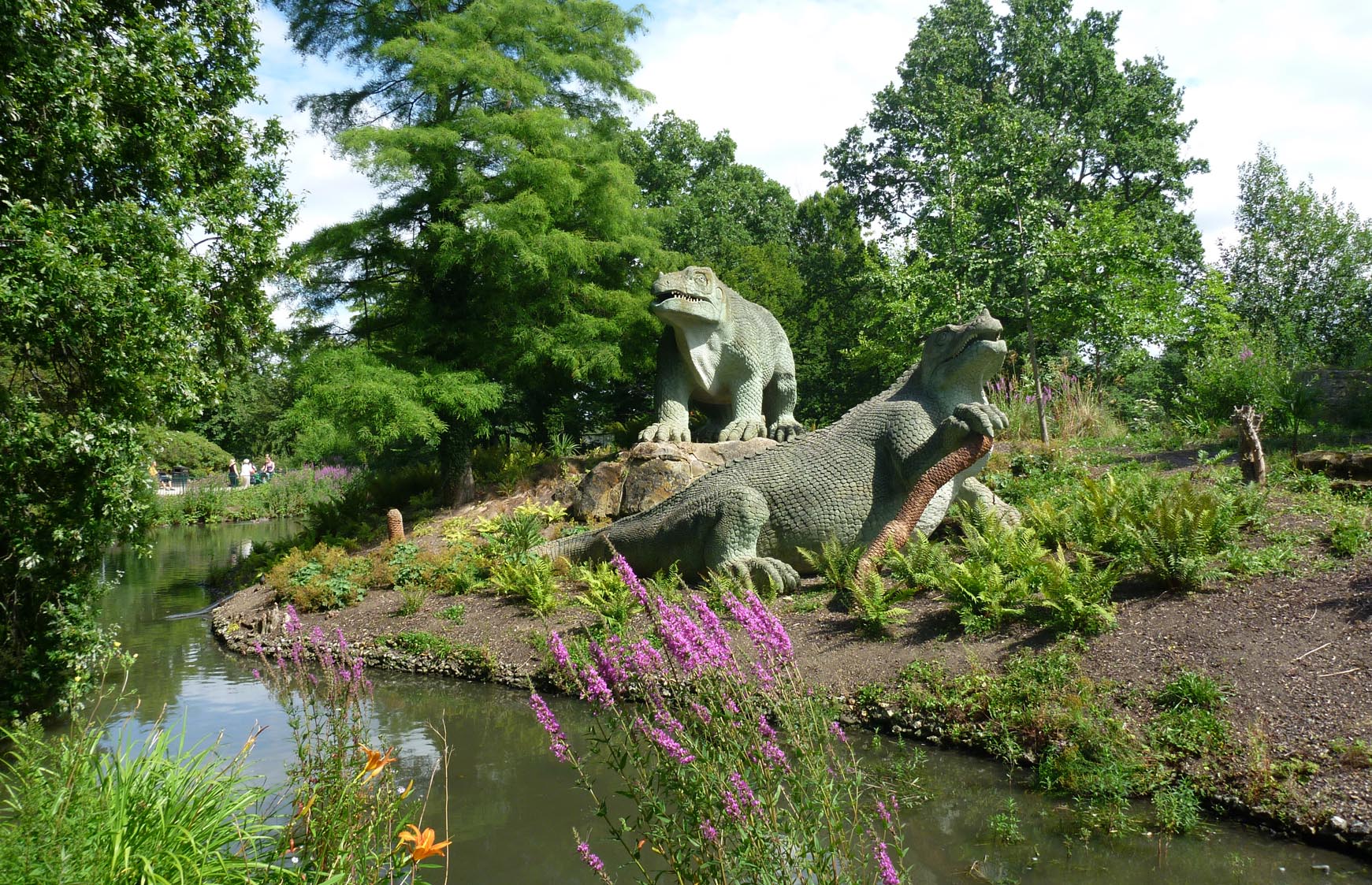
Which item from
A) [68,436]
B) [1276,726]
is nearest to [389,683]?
[68,436]

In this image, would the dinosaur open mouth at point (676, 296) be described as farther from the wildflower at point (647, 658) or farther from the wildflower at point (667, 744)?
the wildflower at point (667, 744)

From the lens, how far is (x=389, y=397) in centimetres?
1227

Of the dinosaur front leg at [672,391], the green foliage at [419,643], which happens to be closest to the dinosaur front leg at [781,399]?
the dinosaur front leg at [672,391]

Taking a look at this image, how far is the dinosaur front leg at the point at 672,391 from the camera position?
12.0 metres

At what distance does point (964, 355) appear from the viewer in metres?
8.20

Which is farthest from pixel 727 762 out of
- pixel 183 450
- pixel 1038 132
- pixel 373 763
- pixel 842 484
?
pixel 183 450

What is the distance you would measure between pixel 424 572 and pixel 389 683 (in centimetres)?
274

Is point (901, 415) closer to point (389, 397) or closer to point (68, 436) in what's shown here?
point (68, 436)

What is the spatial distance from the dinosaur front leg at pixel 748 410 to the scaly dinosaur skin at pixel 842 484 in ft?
10.4

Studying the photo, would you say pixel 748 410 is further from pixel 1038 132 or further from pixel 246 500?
pixel 246 500

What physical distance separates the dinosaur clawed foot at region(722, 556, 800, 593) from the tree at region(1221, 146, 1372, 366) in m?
25.0

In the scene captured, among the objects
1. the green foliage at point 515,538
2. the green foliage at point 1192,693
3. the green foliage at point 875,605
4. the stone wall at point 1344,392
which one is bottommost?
the green foliage at point 1192,693

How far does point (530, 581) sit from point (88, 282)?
16.1ft

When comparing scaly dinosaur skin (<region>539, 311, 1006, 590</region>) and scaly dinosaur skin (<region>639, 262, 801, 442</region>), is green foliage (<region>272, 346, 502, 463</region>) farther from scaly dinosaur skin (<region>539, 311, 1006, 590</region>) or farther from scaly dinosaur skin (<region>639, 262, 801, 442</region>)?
scaly dinosaur skin (<region>539, 311, 1006, 590</region>)
